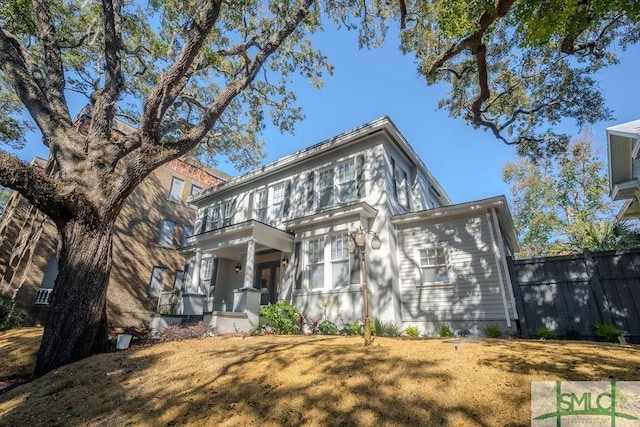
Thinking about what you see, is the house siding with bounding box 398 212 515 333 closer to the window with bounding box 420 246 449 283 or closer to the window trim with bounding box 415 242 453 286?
the window trim with bounding box 415 242 453 286

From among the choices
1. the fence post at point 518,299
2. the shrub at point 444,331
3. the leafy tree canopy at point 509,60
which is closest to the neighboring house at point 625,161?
the leafy tree canopy at point 509,60

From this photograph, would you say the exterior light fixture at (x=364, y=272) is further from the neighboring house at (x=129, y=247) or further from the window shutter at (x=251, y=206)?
the neighboring house at (x=129, y=247)

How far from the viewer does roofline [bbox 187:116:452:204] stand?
11.4 m

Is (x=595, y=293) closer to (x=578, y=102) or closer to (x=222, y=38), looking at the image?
(x=578, y=102)

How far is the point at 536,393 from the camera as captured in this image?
3.29 metres

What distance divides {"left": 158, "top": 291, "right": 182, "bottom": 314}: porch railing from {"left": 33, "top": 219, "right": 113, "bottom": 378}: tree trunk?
8.71 m

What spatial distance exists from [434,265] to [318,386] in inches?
289

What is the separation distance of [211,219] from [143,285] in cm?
692

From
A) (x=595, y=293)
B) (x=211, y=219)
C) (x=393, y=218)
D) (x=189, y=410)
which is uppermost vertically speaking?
(x=211, y=219)

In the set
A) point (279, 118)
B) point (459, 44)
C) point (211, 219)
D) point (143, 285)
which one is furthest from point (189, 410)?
point (143, 285)

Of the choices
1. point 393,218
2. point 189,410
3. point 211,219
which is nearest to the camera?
point 189,410

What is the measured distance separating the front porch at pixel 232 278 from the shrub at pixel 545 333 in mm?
8408

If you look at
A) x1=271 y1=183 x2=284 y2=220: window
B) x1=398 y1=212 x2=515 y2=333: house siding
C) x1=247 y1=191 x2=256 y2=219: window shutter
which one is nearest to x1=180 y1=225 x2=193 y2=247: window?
x1=247 y1=191 x2=256 y2=219: window shutter

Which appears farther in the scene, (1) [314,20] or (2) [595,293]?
(1) [314,20]
